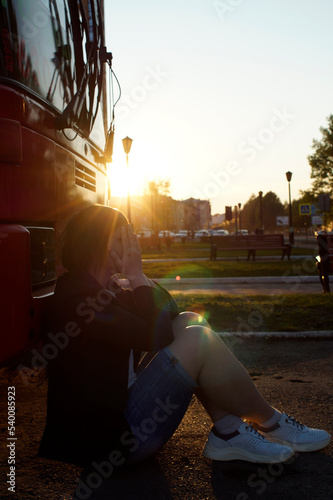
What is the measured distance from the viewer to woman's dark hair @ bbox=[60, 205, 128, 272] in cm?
206

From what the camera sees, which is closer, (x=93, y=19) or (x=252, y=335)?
(x=93, y=19)

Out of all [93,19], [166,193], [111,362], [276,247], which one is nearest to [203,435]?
[111,362]

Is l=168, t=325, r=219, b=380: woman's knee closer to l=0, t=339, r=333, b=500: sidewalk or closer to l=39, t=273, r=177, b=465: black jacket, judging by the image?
l=39, t=273, r=177, b=465: black jacket

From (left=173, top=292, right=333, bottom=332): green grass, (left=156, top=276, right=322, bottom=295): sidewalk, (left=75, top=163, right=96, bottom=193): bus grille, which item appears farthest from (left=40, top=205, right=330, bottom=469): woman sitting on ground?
(left=156, top=276, right=322, bottom=295): sidewalk

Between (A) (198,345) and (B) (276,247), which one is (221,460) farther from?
(B) (276,247)

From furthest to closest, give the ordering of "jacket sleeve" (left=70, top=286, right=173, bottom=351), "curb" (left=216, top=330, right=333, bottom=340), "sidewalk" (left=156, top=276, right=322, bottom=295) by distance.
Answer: "sidewalk" (left=156, top=276, right=322, bottom=295), "curb" (left=216, top=330, right=333, bottom=340), "jacket sleeve" (left=70, top=286, right=173, bottom=351)

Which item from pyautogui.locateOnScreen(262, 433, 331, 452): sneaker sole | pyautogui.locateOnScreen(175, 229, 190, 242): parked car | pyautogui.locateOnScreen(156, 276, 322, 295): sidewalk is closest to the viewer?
pyautogui.locateOnScreen(262, 433, 331, 452): sneaker sole

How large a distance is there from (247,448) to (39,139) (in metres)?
1.93

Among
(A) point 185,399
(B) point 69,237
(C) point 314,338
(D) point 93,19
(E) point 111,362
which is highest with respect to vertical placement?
(D) point 93,19

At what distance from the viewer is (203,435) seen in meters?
2.60

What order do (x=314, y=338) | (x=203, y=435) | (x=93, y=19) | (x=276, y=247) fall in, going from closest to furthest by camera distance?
(x=203, y=435) → (x=93, y=19) → (x=314, y=338) → (x=276, y=247)

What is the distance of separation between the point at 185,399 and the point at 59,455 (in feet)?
1.92

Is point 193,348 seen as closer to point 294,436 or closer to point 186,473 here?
point 186,473

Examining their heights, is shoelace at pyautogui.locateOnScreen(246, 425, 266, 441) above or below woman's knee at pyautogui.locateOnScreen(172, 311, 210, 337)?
below
